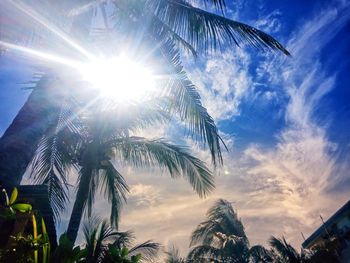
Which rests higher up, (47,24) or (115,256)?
(47,24)

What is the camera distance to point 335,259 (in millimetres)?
12039

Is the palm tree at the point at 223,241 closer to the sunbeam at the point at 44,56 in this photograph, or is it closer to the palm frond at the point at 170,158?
the palm frond at the point at 170,158

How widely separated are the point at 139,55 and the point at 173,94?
108 cm

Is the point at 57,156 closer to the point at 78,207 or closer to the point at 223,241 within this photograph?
the point at 78,207

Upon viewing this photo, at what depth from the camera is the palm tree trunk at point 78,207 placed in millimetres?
6763

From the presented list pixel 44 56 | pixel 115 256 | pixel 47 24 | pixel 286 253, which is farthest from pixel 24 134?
pixel 286 253

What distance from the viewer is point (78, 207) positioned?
23.1 ft

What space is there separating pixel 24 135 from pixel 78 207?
4029 millimetres

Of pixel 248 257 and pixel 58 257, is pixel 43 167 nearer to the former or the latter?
pixel 58 257

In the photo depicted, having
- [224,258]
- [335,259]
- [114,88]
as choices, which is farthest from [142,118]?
[224,258]

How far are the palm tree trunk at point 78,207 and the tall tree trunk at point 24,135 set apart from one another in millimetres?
3729

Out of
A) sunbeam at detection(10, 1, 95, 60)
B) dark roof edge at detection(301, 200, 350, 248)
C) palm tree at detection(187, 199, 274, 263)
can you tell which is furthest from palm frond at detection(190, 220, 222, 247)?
sunbeam at detection(10, 1, 95, 60)

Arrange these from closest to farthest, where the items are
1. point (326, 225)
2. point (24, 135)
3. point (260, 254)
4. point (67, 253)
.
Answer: point (67, 253)
point (24, 135)
point (326, 225)
point (260, 254)

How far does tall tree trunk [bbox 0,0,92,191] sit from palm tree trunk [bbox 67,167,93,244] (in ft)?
12.2
